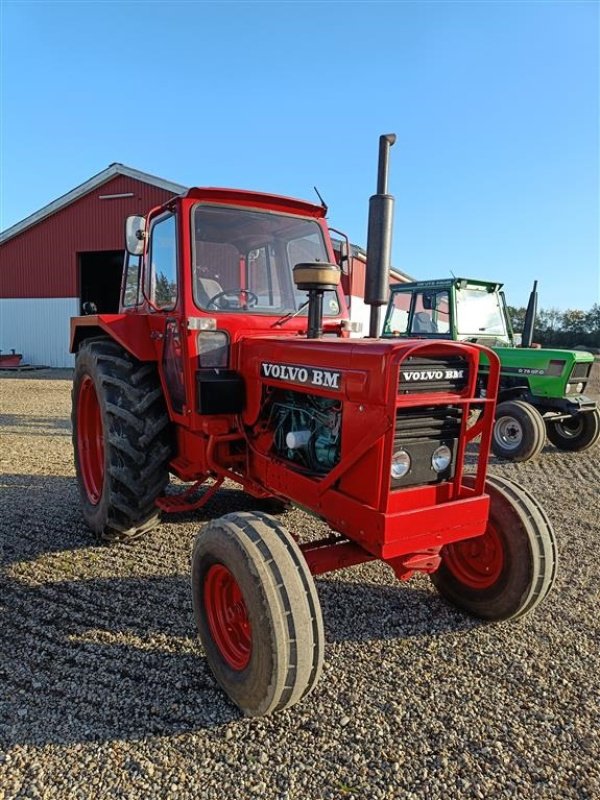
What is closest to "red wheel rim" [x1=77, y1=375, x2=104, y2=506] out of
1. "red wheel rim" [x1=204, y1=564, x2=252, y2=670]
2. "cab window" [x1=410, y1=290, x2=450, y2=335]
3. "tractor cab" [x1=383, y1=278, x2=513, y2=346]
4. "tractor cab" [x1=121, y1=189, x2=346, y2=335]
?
"tractor cab" [x1=121, y1=189, x2=346, y2=335]

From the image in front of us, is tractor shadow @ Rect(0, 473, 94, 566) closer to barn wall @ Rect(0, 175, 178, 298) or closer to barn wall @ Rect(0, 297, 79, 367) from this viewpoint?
barn wall @ Rect(0, 175, 178, 298)

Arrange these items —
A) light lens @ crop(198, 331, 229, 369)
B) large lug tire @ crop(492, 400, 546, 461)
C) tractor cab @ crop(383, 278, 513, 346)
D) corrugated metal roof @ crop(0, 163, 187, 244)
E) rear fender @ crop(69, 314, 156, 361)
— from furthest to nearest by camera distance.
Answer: corrugated metal roof @ crop(0, 163, 187, 244)
tractor cab @ crop(383, 278, 513, 346)
large lug tire @ crop(492, 400, 546, 461)
rear fender @ crop(69, 314, 156, 361)
light lens @ crop(198, 331, 229, 369)

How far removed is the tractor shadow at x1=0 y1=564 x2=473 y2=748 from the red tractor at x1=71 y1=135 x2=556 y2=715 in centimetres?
19

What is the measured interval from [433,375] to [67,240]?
15.4 m

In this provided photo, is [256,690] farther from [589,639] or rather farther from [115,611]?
[589,639]

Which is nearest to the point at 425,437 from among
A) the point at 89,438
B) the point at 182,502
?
the point at 182,502

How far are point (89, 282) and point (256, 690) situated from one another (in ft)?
54.2

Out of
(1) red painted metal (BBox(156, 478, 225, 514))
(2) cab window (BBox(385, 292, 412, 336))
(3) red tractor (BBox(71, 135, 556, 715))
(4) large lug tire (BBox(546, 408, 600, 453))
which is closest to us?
(3) red tractor (BBox(71, 135, 556, 715))

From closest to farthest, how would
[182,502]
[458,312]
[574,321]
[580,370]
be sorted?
[182,502] < [580,370] < [458,312] < [574,321]

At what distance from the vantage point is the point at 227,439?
3.28 metres

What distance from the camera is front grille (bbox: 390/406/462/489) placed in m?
2.45

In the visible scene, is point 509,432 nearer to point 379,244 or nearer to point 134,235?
point 379,244

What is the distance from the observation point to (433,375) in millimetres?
2406

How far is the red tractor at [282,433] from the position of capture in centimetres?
228
